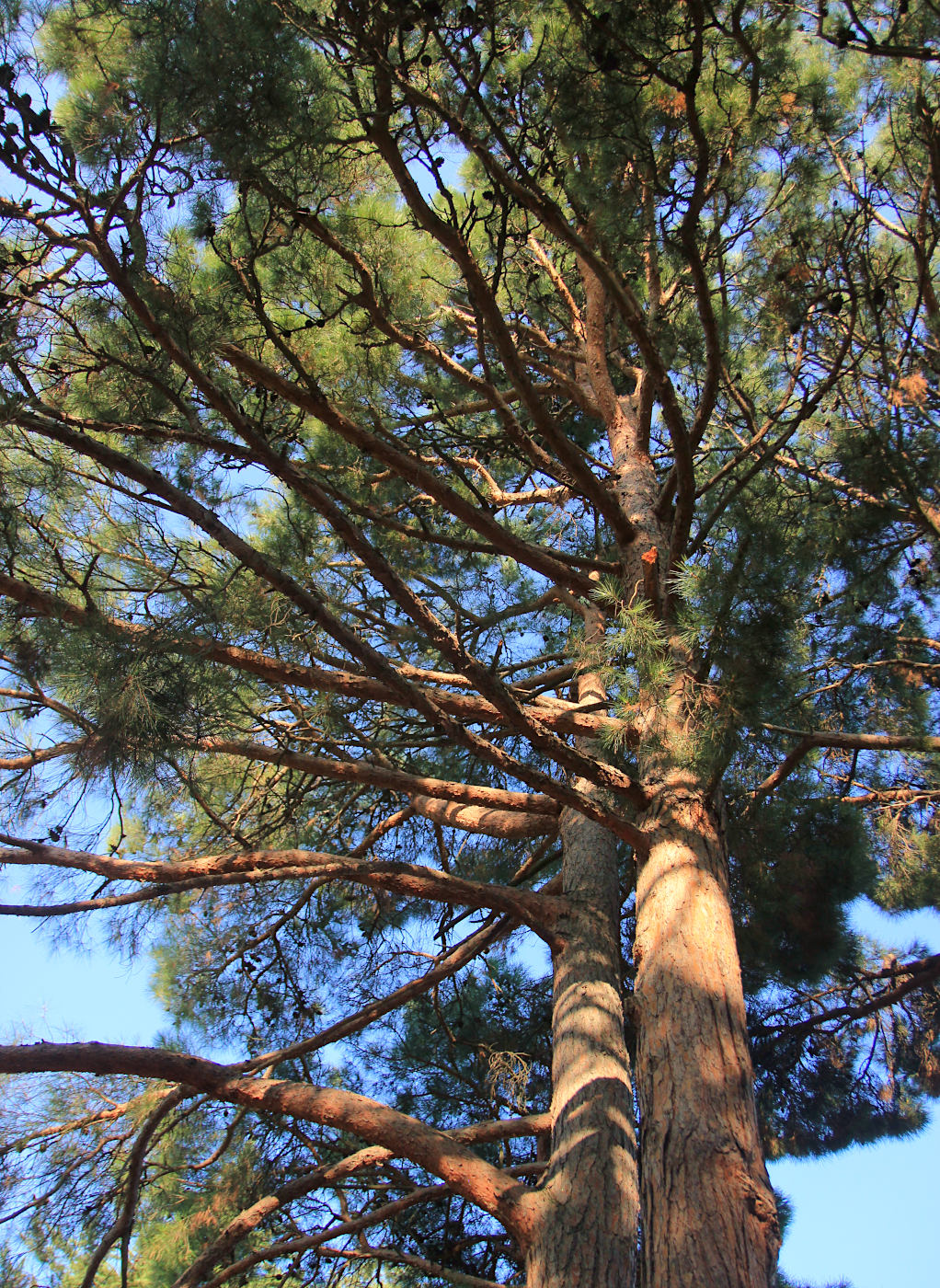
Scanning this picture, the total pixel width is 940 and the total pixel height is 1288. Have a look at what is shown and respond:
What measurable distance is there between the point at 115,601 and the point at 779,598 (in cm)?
219

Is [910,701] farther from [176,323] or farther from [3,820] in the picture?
[3,820]

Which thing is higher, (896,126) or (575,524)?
(896,126)

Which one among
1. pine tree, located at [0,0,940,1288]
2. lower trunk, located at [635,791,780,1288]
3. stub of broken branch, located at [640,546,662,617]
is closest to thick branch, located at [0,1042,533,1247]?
pine tree, located at [0,0,940,1288]

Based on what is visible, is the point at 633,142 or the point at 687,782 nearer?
the point at 687,782

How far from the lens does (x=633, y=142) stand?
10.3ft

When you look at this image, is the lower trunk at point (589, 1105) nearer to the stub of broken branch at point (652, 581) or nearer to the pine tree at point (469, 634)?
the pine tree at point (469, 634)

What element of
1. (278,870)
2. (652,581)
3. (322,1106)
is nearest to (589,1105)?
(322,1106)

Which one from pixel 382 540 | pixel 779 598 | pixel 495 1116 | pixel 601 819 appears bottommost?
pixel 495 1116

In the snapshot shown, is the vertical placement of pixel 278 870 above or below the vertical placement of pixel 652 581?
below

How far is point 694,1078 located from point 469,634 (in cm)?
228

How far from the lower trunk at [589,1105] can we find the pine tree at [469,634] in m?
0.01

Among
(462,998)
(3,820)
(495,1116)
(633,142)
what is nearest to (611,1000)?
(495,1116)

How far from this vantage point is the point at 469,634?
4211 mm

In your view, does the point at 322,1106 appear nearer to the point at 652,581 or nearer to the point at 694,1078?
the point at 694,1078
